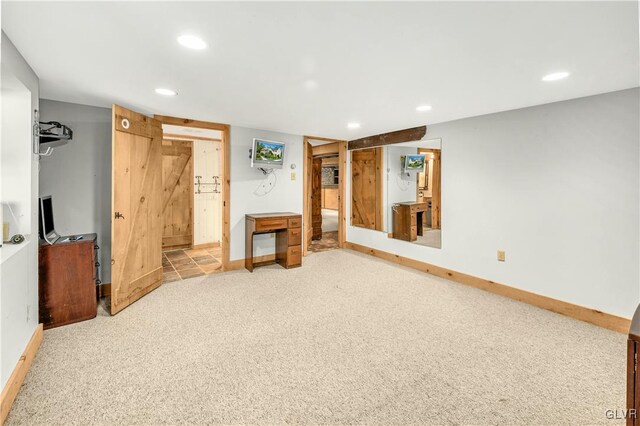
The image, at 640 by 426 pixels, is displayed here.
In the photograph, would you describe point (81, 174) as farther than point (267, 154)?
No

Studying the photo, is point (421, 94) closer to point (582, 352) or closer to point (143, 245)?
point (582, 352)

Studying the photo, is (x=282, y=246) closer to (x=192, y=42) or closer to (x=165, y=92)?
(x=165, y=92)

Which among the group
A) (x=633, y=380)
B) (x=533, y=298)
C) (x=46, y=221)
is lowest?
(x=533, y=298)

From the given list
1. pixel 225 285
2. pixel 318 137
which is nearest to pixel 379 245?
pixel 318 137

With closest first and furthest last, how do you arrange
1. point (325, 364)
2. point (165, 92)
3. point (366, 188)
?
point (325, 364), point (165, 92), point (366, 188)

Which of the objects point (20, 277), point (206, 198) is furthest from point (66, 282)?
point (206, 198)

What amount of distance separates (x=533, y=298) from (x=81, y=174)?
521 centimetres

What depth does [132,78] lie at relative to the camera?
2.45 m

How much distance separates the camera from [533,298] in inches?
125

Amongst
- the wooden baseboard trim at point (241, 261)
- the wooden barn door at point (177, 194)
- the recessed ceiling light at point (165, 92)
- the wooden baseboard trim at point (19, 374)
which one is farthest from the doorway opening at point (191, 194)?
the wooden baseboard trim at point (19, 374)

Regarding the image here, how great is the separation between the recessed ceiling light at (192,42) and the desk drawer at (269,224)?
2527 millimetres

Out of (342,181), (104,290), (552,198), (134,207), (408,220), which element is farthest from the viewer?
(342,181)

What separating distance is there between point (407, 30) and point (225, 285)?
3.29m

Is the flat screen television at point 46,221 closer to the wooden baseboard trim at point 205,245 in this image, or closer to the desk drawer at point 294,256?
the desk drawer at point 294,256
